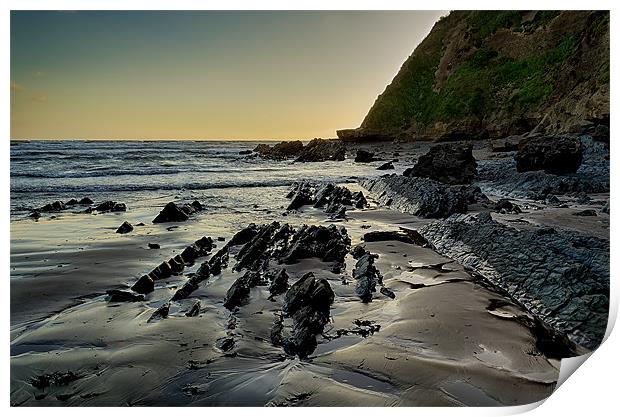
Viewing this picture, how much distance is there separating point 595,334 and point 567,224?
260 centimetres

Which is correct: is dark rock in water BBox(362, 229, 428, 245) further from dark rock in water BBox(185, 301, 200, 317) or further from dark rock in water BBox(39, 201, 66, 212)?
dark rock in water BBox(39, 201, 66, 212)

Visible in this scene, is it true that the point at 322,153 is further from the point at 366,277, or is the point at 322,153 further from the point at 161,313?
the point at 161,313

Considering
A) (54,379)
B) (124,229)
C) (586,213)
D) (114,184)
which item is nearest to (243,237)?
(124,229)

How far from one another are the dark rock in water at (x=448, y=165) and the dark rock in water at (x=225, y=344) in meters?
Result: 7.64

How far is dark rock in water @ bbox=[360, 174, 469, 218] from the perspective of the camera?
6.46 meters

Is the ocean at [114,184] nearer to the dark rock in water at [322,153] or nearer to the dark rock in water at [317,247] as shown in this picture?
the dark rock in water at [317,247]

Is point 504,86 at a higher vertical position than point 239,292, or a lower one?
higher

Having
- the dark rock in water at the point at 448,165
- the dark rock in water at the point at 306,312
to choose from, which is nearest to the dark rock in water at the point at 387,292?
the dark rock in water at the point at 306,312

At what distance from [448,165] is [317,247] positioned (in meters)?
6.18

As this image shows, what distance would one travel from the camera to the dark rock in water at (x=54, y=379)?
2.39 metres

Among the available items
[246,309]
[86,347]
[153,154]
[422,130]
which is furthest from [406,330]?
[153,154]

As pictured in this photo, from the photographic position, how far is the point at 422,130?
38.2 ft

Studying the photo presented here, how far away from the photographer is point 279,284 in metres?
3.56

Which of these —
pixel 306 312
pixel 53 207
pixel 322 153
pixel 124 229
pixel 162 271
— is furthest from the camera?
pixel 322 153
